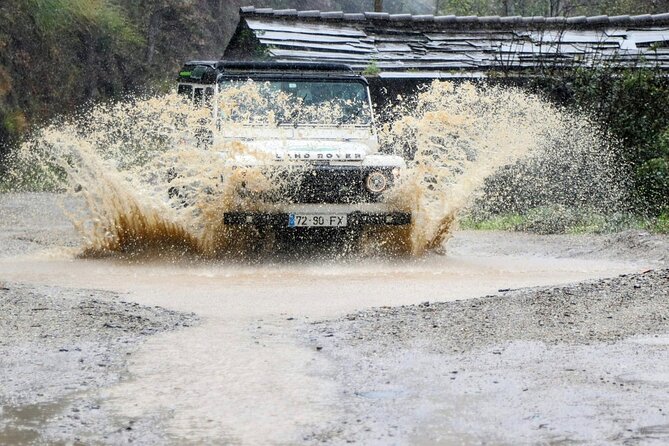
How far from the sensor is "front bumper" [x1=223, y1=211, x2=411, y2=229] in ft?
37.1

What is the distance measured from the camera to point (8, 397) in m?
5.60

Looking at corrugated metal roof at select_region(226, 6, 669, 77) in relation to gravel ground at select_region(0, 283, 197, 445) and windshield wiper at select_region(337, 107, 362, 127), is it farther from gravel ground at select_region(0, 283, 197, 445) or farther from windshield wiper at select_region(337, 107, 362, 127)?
gravel ground at select_region(0, 283, 197, 445)

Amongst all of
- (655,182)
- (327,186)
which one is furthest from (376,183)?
(655,182)

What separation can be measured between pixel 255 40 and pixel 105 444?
20.1 metres

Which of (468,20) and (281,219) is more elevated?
(468,20)

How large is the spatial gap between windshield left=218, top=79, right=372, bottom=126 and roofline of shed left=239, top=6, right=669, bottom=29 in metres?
12.6

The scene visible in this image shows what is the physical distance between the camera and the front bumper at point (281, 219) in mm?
11312

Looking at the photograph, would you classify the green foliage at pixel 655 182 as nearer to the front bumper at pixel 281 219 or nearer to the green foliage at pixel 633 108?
the green foliage at pixel 633 108

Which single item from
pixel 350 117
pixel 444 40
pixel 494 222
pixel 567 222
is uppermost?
pixel 444 40

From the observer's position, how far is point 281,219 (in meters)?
11.3

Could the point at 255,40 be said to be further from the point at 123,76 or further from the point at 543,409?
the point at 543,409

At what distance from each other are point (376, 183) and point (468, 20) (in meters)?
15.6

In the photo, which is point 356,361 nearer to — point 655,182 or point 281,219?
point 281,219

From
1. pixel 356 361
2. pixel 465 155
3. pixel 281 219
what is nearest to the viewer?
Result: pixel 356 361
